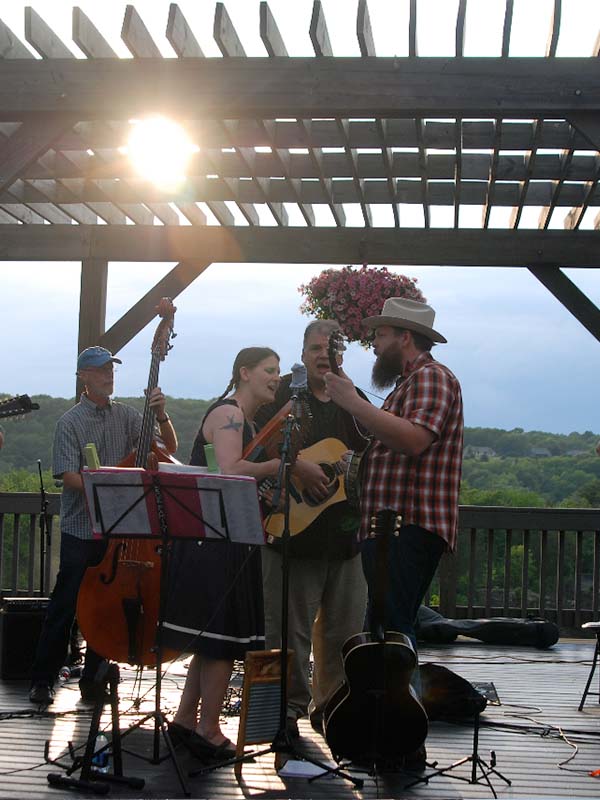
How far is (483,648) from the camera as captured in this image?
7.28 meters

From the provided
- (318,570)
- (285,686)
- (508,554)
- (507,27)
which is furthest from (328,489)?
(508,554)

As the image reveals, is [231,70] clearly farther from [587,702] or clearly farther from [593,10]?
[587,702]

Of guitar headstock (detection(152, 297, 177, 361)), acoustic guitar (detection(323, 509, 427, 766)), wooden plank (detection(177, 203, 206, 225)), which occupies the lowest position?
acoustic guitar (detection(323, 509, 427, 766))

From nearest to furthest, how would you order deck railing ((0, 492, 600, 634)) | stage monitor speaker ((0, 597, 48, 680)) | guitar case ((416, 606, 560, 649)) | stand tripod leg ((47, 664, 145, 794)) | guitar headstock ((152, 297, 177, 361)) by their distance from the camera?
stand tripod leg ((47, 664, 145, 794)) < guitar headstock ((152, 297, 177, 361)) < stage monitor speaker ((0, 597, 48, 680)) < guitar case ((416, 606, 560, 649)) < deck railing ((0, 492, 600, 634))

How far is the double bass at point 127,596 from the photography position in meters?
4.57

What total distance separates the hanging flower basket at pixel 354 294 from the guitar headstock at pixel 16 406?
1.91 metres

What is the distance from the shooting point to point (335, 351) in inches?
161

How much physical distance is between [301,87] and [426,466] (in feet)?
7.38

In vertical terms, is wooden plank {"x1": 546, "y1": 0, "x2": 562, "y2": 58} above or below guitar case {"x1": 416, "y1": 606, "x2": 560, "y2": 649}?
above

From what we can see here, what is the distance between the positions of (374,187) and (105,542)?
380 centimetres

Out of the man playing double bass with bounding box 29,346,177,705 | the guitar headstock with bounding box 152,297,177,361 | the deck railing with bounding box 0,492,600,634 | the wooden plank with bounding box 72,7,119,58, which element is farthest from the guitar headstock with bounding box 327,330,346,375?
the deck railing with bounding box 0,492,600,634

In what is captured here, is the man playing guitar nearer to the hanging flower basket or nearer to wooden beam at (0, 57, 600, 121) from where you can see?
wooden beam at (0, 57, 600, 121)

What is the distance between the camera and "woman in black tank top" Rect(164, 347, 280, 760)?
12.6 ft

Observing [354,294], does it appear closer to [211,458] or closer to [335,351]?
[335,351]
